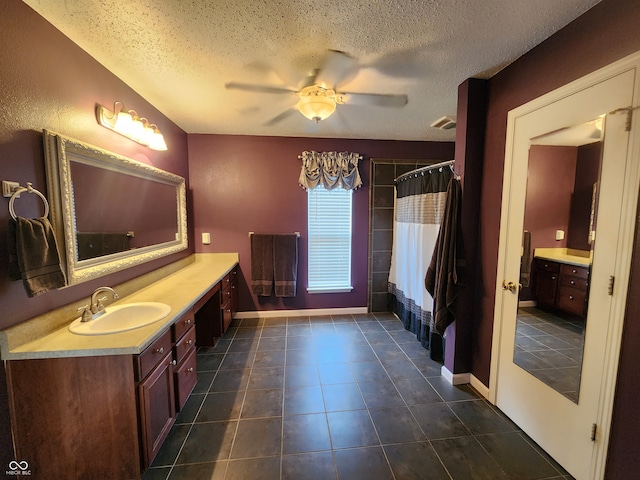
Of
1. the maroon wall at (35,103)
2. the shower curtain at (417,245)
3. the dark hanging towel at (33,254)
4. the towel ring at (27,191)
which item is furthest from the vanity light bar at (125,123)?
the shower curtain at (417,245)

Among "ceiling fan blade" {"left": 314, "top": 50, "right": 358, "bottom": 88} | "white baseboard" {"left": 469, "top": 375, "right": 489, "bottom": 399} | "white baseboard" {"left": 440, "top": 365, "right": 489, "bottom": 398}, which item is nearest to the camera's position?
"ceiling fan blade" {"left": 314, "top": 50, "right": 358, "bottom": 88}

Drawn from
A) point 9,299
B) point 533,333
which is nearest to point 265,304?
point 9,299

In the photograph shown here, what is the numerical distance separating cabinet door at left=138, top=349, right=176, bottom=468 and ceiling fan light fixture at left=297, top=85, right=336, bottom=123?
189 cm

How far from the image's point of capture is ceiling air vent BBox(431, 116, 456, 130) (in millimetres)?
2840

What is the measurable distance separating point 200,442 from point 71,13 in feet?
8.28

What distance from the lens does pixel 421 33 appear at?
1.53 m

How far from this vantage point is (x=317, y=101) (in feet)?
6.15

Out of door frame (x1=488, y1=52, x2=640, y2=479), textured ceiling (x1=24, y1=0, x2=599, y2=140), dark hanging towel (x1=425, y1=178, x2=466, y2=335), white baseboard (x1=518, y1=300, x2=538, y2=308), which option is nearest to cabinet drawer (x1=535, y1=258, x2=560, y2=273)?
white baseboard (x1=518, y1=300, x2=538, y2=308)

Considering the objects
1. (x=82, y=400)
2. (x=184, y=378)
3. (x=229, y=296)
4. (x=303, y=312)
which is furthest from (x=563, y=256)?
(x=229, y=296)

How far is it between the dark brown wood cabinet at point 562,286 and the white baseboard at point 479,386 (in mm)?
865

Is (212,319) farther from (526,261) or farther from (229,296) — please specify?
(526,261)

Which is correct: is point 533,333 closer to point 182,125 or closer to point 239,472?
point 239,472

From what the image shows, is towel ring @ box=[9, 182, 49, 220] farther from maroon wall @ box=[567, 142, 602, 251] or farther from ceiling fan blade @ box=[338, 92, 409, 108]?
maroon wall @ box=[567, 142, 602, 251]

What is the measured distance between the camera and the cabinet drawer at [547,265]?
5.22 ft
